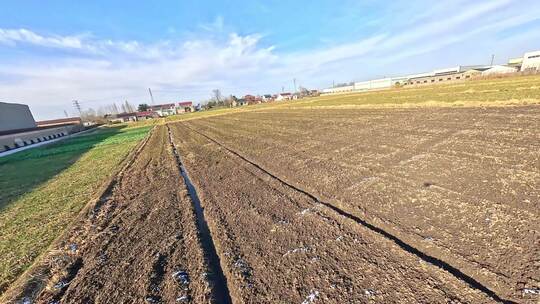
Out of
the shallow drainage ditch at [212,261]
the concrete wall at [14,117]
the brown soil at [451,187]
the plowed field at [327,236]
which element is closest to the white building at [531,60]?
the brown soil at [451,187]

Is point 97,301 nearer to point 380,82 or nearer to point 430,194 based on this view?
point 430,194

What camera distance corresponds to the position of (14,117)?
46312mm

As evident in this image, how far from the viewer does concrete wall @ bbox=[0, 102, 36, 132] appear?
41.7 meters

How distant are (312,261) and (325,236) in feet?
2.22

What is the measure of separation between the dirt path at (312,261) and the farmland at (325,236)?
2 cm

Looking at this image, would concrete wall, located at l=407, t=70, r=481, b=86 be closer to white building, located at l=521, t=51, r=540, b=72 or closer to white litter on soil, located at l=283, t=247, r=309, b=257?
white building, located at l=521, t=51, r=540, b=72

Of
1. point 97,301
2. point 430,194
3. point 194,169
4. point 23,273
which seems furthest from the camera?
point 194,169

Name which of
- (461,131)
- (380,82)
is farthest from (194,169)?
(380,82)

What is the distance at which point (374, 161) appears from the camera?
7629 mm

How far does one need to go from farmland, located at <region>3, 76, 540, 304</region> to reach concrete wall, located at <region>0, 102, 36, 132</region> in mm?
54519

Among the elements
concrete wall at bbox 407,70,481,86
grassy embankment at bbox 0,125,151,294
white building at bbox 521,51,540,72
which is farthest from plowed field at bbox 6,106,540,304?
concrete wall at bbox 407,70,481,86

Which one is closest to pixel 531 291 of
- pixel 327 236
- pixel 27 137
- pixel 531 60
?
pixel 327 236

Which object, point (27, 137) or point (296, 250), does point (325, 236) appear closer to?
point (296, 250)

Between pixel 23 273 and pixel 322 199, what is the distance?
5.89 metres
